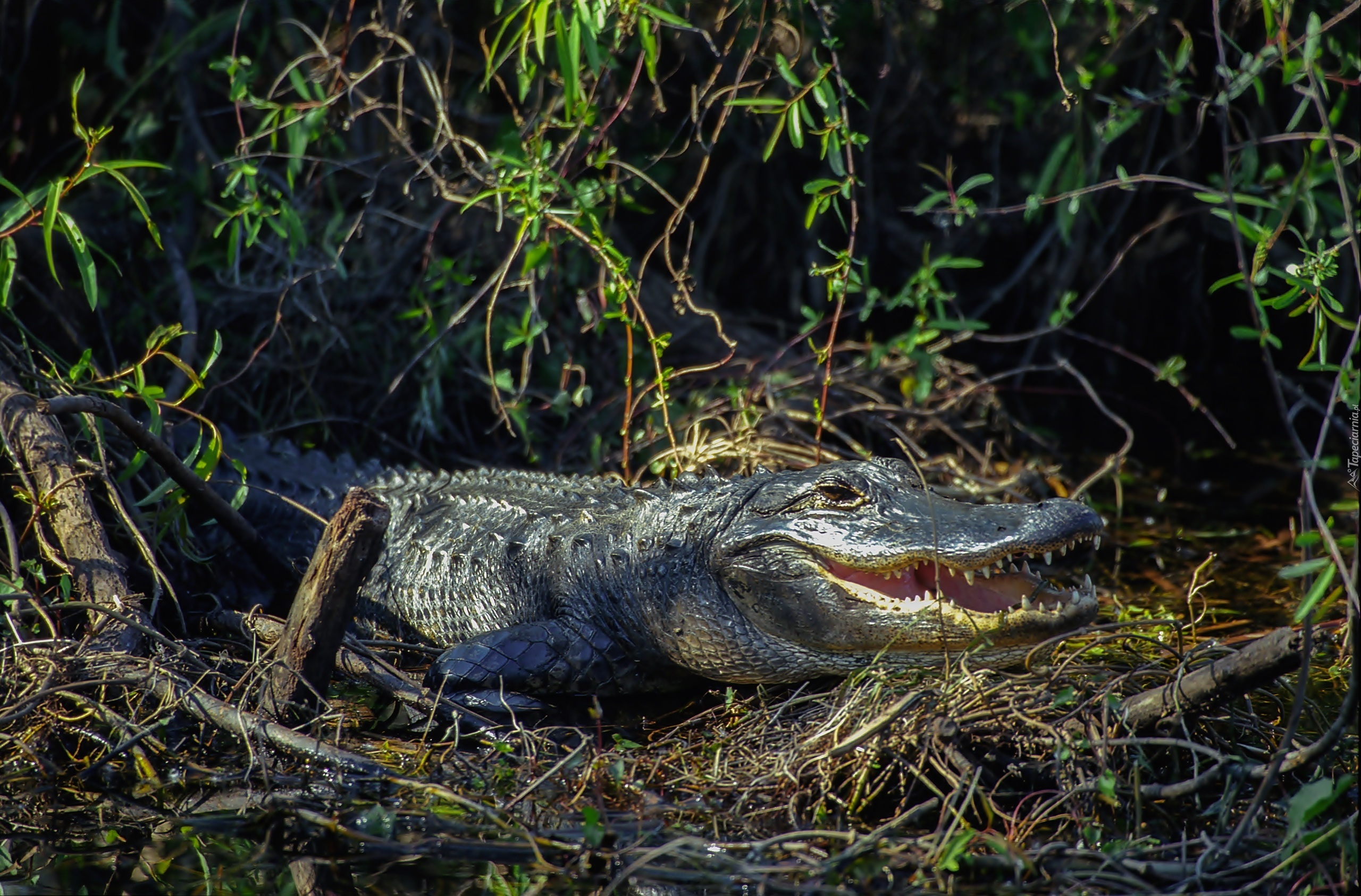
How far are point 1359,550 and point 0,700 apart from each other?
10.4ft

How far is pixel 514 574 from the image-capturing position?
160 inches

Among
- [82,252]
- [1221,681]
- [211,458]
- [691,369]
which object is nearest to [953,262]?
[691,369]

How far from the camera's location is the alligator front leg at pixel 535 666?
3654mm

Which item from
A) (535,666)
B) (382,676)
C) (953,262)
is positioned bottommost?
(535,666)

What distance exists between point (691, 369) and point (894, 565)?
66.2 inches

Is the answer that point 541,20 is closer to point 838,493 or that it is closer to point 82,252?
point 82,252

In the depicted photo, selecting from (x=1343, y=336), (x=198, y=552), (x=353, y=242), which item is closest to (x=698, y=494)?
(x=198, y=552)

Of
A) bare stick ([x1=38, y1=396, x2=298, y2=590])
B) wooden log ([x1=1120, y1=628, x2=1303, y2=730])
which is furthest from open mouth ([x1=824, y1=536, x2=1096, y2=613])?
bare stick ([x1=38, y1=396, x2=298, y2=590])

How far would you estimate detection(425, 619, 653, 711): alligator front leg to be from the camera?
144 inches

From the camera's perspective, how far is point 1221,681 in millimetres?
2666

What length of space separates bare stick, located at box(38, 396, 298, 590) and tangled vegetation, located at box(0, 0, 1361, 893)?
8 centimetres

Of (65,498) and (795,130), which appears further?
(795,130)

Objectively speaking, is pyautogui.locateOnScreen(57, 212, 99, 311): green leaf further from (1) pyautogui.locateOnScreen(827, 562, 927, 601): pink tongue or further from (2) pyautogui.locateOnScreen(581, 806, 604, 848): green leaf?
(1) pyautogui.locateOnScreen(827, 562, 927, 601): pink tongue

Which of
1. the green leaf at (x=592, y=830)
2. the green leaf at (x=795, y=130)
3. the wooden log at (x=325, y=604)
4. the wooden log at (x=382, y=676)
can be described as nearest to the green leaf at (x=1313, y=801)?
the green leaf at (x=592, y=830)
